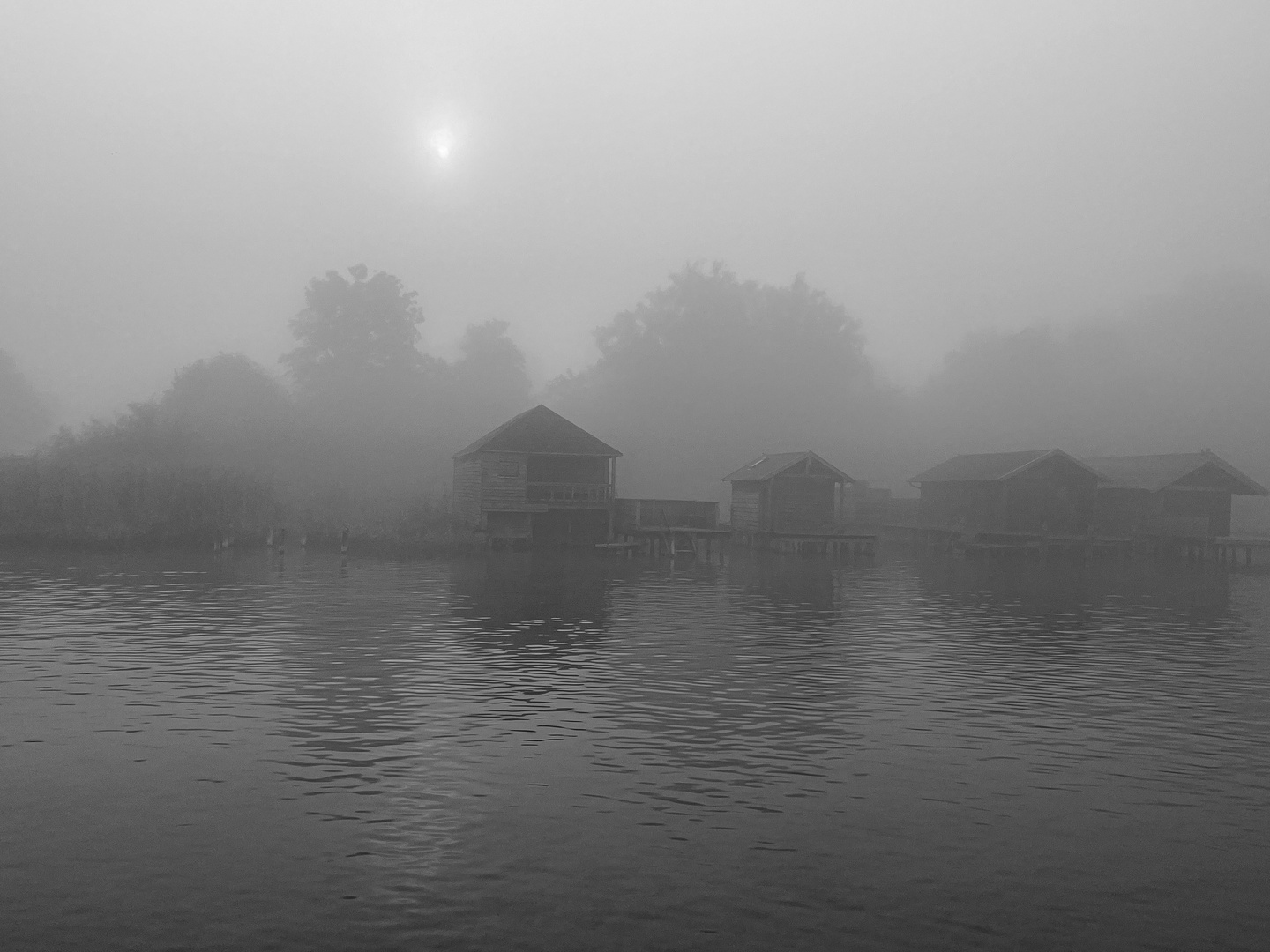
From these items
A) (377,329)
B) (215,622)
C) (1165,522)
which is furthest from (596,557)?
(377,329)

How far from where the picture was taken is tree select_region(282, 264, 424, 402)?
10488 cm

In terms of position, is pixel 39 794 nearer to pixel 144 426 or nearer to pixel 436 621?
pixel 436 621

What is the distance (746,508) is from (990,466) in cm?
1474

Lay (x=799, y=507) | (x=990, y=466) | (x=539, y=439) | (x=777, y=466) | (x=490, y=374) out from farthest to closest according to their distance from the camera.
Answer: (x=490, y=374) → (x=990, y=466) → (x=799, y=507) → (x=777, y=466) → (x=539, y=439)

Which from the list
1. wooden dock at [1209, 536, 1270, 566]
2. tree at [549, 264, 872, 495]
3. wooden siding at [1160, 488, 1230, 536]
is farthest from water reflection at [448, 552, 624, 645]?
tree at [549, 264, 872, 495]

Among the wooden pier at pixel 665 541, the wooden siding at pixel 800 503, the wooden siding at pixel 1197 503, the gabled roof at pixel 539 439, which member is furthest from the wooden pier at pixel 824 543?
the wooden siding at pixel 1197 503

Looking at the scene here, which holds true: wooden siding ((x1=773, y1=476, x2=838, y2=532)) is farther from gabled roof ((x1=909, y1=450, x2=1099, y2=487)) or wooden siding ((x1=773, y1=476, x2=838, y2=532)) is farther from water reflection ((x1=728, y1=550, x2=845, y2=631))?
gabled roof ((x1=909, y1=450, x2=1099, y2=487))

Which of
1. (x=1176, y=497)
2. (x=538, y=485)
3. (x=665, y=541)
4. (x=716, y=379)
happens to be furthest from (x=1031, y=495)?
(x=716, y=379)

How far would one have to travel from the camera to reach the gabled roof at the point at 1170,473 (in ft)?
208

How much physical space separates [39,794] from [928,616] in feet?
82.1

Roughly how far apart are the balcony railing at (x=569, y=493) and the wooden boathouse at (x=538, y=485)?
0.05 m

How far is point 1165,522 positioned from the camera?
64.9m

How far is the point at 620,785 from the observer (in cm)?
1322

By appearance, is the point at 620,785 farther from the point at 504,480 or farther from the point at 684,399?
the point at 684,399
